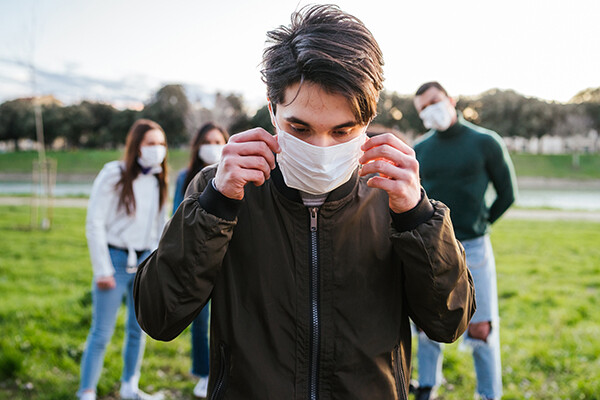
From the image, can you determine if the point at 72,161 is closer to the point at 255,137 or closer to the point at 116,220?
Result: the point at 116,220

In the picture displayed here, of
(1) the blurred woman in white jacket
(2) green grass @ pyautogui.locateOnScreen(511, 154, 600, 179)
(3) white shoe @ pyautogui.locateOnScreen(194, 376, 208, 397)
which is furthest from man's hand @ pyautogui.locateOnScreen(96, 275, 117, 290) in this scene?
(2) green grass @ pyautogui.locateOnScreen(511, 154, 600, 179)

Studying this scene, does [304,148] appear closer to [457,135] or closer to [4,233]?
[457,135]

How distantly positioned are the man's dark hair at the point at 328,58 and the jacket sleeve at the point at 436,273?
0.41m

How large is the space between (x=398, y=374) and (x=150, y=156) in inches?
119

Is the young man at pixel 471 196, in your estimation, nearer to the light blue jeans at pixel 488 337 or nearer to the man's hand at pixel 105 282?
the light blue jeans at pixel 488 337

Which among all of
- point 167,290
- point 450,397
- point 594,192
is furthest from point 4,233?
point 594,192

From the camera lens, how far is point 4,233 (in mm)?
11594

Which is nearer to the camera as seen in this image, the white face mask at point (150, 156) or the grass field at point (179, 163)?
the white face mask at point (150, 156)

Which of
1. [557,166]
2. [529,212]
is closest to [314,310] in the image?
[529,212]

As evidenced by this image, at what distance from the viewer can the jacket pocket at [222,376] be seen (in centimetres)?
159

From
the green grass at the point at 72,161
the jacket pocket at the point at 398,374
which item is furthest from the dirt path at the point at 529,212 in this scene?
the green grass at the point at 72,161

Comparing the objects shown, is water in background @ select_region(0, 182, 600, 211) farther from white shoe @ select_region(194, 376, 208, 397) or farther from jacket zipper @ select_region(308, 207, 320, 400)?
jacket zipper @ select_region(308, 207, 320, 400)

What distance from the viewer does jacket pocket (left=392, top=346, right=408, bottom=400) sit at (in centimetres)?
164

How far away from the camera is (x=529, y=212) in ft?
55.7
